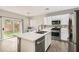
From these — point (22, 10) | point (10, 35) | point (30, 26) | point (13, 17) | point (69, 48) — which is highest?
point (22, 10)

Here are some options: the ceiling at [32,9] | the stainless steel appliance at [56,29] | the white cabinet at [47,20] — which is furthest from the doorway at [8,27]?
the stainless steel appliance at [56,29]

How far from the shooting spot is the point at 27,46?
4.03 feet

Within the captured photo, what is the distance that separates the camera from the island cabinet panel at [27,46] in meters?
1.21

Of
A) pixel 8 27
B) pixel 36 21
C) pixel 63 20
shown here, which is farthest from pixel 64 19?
pixel 8 27

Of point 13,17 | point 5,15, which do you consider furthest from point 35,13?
point 5,15

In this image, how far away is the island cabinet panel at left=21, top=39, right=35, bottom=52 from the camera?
1208mm

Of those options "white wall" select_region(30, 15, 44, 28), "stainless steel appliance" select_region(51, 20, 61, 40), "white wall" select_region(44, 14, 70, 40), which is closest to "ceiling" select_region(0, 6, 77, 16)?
"white wall" select_region(30, 15, 44, 28)

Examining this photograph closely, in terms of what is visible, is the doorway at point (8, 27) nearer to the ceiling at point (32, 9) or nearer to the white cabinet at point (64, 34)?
the ceiling at point (32, 9)

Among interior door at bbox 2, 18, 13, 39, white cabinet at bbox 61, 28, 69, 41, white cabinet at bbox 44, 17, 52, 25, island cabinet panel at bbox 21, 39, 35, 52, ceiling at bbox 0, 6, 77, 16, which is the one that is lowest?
island cabinet panel at bbox 21, 39, 35, 52

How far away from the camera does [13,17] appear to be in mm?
1208

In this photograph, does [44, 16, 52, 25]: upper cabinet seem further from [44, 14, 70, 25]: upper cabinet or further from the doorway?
the doorway
